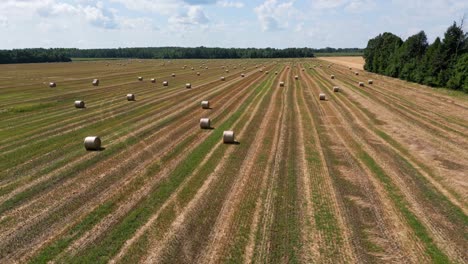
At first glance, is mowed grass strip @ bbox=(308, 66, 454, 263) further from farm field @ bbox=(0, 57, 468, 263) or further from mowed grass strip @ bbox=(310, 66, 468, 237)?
mowed grass strip @ bbox=(310, 66, 468, 237)

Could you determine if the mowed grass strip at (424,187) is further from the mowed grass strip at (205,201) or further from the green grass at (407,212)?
the mowed grass strip at (205,201)

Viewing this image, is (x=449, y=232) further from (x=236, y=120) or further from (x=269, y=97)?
(x=269, y=97)

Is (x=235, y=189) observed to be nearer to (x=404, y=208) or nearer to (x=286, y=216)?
(x=286, y=216)

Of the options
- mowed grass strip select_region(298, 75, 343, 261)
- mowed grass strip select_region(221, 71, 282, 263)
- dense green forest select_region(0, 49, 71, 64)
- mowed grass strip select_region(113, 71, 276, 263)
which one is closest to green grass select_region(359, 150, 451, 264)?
mowed grass strip select_region(298, 75, 343, 261)

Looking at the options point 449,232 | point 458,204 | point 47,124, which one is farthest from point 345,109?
point 47,124

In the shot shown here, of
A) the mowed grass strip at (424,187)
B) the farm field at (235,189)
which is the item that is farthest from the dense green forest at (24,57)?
the mowed grass strip at (424,187)

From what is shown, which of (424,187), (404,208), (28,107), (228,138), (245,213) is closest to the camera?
(245,213)

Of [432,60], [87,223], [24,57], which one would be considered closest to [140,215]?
[87,223]
